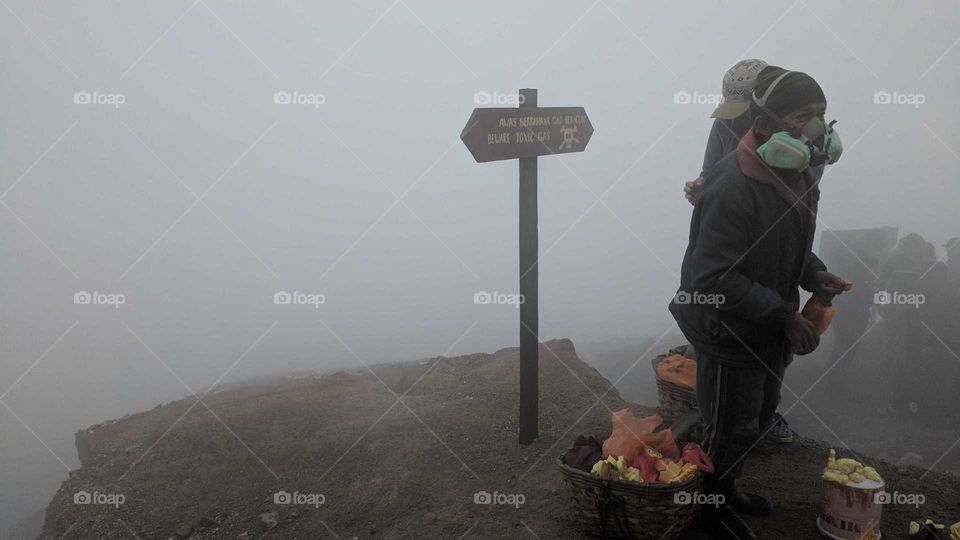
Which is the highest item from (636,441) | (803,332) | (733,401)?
(803,332)

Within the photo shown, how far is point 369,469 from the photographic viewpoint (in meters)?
4.05

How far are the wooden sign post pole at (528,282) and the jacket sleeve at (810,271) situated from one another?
1673 mm

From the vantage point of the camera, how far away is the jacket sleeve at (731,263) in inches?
104

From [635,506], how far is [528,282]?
5.46 feet

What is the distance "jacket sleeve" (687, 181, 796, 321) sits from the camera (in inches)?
104

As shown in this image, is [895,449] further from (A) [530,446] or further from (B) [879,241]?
(A) [530,446]

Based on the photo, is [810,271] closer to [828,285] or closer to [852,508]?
[828,285]

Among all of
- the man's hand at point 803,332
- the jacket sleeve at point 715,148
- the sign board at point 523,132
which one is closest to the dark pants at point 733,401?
the man's hand at point 803,332

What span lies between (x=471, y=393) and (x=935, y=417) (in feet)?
16.9

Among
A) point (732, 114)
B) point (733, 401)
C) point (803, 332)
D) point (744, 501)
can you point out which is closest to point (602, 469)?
point (733, 401)

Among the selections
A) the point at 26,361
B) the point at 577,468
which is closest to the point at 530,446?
the point at 577,468

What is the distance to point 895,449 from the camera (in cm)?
634

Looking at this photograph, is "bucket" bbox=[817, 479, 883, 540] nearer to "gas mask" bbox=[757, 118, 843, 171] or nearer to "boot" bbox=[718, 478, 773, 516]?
"boot" bbox=[718, 478, 773, 516]

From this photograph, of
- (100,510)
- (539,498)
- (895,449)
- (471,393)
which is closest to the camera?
(539,498)
